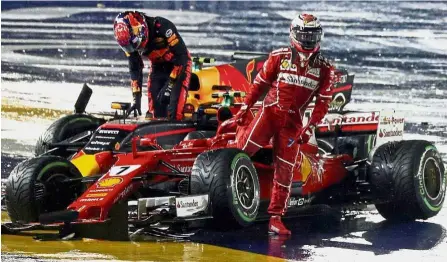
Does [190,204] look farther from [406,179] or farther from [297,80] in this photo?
[406,179]

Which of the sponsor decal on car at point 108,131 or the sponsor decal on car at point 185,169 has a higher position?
the sponsor decal on car at point 108,131

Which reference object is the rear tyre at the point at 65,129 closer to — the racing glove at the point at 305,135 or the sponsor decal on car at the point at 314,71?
the racing glove at the point at 305,135

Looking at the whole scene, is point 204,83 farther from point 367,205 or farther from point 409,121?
point 409,121

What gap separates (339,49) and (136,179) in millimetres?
14760

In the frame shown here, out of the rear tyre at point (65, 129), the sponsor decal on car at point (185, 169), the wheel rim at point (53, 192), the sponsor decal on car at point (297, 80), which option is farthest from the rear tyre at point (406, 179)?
the rear tyre at point (65, 129)

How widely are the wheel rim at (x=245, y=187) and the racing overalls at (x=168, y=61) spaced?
116 inches

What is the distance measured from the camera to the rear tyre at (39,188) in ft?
43.7

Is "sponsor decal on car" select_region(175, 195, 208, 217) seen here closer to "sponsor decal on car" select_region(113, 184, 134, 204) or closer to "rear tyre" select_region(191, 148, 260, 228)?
"rear tyre" select_region(191, 148, 260, 228)

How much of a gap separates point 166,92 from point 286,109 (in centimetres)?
285

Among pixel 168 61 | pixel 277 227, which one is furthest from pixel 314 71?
pixel 168 61

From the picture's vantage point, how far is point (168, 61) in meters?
16.5

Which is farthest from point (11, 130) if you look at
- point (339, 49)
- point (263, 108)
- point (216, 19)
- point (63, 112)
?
point (216, 19)

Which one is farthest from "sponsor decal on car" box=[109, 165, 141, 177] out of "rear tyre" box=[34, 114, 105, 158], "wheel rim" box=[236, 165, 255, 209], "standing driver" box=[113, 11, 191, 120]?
"standing driver" box=[113, 11, 191, 120]

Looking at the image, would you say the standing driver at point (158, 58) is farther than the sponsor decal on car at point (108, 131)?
Yes
